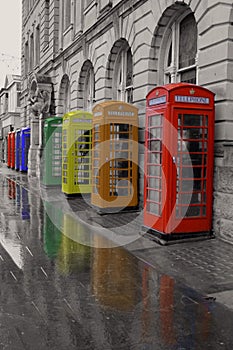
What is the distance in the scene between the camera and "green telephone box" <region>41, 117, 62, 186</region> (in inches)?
634

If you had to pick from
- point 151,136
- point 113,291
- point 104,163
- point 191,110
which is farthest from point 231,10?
point 113,291

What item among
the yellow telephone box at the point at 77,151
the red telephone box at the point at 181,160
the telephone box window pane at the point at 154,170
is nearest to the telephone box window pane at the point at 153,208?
the red telephone box at the point at 181,160

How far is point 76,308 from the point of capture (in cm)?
492

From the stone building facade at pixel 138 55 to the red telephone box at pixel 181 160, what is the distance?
0.30 meters

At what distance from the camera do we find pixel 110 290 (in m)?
5.53

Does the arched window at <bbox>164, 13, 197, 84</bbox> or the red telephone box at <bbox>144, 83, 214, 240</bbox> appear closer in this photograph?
the red telephone box at <bbox>144, 83, 214, 240</bbox>

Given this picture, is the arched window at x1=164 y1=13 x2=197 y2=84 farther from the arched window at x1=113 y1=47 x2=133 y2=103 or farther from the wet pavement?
the wet pavement

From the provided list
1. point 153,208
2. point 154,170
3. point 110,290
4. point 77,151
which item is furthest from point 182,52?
point 110,290

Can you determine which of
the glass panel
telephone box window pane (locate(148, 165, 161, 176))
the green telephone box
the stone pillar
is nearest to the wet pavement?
the glass panel

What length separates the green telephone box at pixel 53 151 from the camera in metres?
16.1

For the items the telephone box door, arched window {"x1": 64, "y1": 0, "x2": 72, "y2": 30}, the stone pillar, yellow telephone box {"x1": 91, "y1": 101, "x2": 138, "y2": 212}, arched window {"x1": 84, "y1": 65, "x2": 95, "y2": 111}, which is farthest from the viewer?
the stone pillar

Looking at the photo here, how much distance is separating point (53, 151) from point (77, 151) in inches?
109

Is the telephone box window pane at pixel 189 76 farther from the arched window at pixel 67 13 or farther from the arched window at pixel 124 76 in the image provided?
the arched window at pixel 67 13

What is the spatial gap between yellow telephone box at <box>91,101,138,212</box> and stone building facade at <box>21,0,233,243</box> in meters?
0.59
